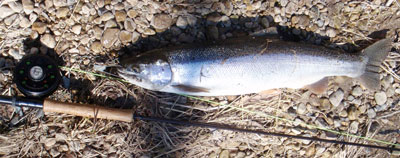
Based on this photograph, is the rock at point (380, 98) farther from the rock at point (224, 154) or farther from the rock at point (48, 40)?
the rock at point (48, 40)

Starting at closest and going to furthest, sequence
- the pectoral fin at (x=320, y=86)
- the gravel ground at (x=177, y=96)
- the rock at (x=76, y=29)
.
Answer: the gravel ground at (x=177, y=96) < the rock at (x=76, y=29) < the pectoral fin at (x=320, y=86)

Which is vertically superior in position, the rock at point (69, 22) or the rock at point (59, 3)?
the rock at point (59, 3)

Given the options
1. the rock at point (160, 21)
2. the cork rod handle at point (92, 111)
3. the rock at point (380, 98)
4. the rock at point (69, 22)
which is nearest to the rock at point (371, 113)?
the rock at point (380, 98)

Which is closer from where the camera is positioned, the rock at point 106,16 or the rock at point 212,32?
the rock at point 106,16

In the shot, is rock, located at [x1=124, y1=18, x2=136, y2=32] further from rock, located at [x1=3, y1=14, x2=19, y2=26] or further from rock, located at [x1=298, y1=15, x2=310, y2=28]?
rock, located at [x1=298, y1=15, x2=310, y2=28]

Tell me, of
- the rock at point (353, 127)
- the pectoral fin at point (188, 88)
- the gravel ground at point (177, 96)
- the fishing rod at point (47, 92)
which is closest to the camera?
the fishing rod at point (47, 92)

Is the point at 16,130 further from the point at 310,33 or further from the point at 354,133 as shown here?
the point at 354,133

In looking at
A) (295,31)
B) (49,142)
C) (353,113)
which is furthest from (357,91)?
(49,142)
